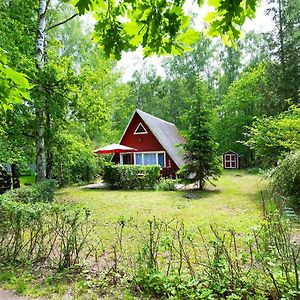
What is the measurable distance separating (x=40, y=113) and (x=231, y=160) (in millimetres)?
21652

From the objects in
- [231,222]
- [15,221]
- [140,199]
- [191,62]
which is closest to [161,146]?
[140,199]

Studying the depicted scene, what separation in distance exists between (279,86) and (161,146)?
10226mm

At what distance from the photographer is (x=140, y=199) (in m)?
11.0

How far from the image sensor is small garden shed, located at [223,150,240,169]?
27500mm

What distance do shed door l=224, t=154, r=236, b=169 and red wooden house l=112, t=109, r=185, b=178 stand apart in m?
9.20

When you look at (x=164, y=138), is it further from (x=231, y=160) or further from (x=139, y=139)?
(x=231, y=160)

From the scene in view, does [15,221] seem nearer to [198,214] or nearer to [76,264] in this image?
[76,264]

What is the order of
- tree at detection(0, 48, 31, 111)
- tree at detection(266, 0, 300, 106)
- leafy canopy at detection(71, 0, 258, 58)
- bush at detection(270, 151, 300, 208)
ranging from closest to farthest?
tree at detection(0, 48, 31, 111) < leafy canopy at detection(71, 0, 258, 58) < bush at detection(270, 151, 300, 208) < tree at detection(266, 0, 300, 106)

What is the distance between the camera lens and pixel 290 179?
7.72 metres

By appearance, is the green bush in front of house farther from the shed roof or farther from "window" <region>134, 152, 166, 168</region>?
"window" <region>134, 152, 166, 168</region>

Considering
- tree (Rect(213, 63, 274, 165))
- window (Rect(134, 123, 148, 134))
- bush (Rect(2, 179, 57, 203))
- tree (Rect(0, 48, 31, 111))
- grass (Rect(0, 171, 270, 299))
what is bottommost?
grass (Rect(0, 171, 270, 299))

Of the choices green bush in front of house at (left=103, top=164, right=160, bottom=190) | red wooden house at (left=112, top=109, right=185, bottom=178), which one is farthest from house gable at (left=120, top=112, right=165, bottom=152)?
green bush in front of house at (left=103, top=164, right=160, bottom=190)

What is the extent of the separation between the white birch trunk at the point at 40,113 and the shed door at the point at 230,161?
21259 mm

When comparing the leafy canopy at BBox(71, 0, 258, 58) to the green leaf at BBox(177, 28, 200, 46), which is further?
the green leaf at BBox(177, 28, 200, 46)
